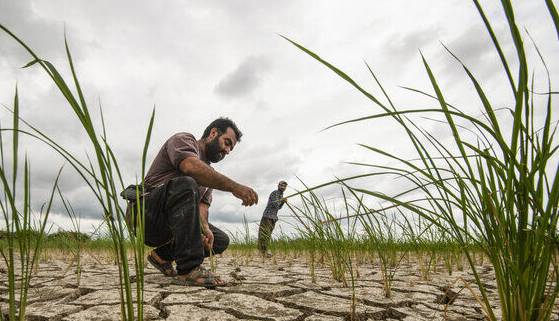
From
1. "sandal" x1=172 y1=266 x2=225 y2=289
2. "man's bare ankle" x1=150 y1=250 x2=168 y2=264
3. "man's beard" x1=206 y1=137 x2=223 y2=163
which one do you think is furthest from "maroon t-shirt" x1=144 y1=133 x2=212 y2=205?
"sandal" x1=172 y1=266 x2=225 y2=289

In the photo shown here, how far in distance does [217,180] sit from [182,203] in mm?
232

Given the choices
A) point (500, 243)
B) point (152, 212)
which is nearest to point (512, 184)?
point (500, 243)

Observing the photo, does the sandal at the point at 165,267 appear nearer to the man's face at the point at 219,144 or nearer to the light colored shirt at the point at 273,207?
the man's face at the point at 219,144

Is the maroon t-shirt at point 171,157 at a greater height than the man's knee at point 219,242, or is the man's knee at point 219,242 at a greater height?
the maroon t-shirt at point 171,157

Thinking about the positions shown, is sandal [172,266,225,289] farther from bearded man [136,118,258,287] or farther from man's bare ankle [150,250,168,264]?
man's bare ankle [150,250,168,264]

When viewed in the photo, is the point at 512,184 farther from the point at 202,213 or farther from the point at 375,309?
the point at 202,213

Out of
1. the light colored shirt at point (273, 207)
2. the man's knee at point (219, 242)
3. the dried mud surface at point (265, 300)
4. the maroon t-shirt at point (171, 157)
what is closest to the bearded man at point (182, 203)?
the maroon t-shirt at point (171, 157)

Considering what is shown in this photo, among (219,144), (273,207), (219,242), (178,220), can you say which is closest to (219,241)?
(219,242)

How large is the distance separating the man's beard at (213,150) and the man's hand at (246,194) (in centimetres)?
69

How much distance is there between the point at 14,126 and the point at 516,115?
35.0 inches

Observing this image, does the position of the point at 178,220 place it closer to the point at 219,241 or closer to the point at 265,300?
the point at 265,300

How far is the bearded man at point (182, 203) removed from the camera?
199 centimetres

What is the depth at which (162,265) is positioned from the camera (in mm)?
2348

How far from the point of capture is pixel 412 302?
1532mm
